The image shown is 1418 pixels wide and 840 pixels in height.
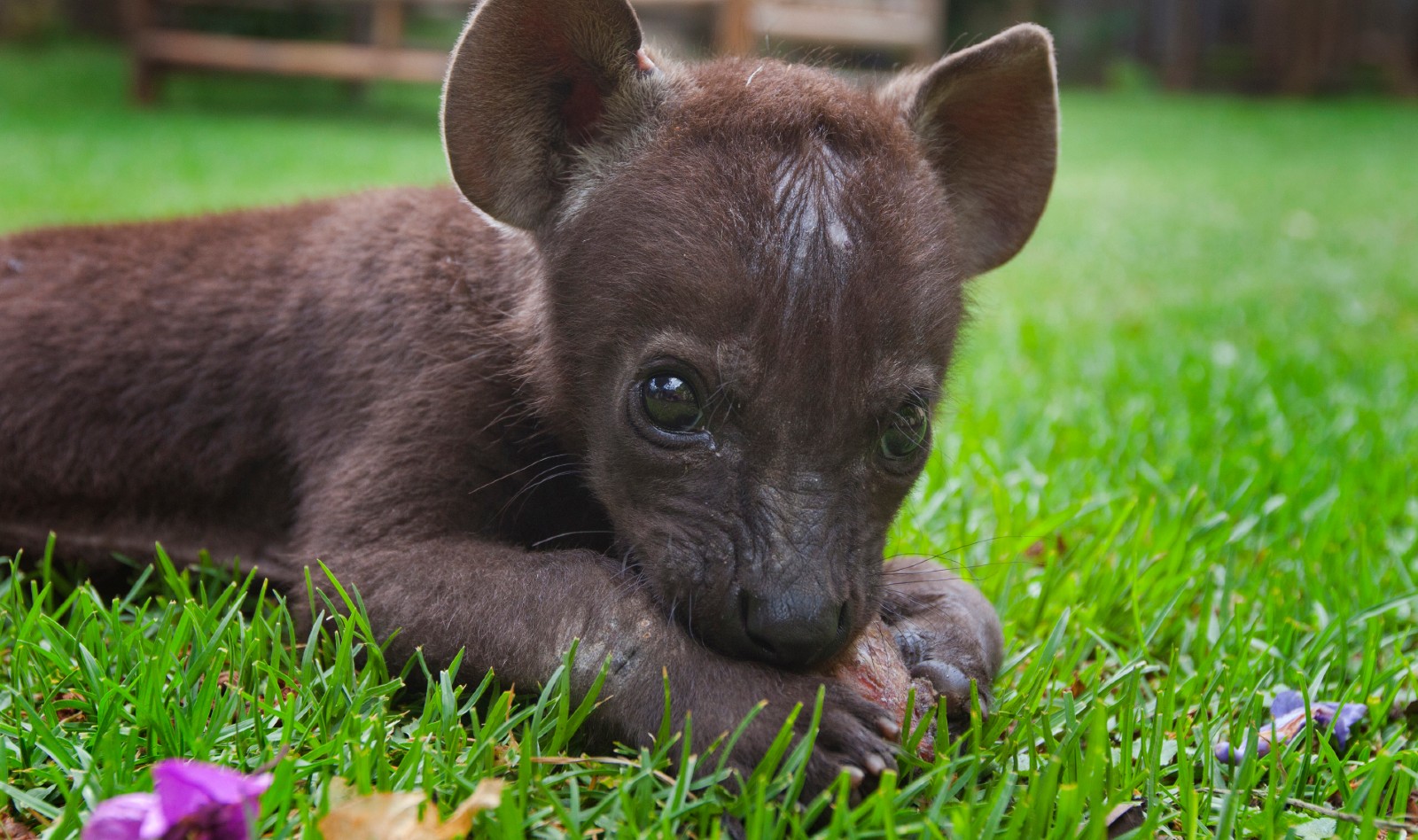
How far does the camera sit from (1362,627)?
3498 millimetres

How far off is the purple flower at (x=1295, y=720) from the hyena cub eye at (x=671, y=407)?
130 centimetres

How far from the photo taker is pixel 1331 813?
2451 mm

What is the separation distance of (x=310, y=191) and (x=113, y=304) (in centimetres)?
870

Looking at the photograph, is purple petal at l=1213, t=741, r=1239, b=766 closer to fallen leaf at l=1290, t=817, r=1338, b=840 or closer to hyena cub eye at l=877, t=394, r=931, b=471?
fallen leaf at l=1290, t=817, r=1338, b=840

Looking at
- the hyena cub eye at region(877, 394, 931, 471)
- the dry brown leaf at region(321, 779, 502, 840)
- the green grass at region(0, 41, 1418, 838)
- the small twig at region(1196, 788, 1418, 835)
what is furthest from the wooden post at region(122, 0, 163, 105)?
the small twig at region(1196, 788, 1418, 835)

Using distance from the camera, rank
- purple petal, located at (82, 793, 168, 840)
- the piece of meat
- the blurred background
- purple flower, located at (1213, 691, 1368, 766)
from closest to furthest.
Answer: purple petal, located at (82, 793, 168, 840), the piece of meat, purple flower, located at (1213, 691, 1368, 766), the blurred background

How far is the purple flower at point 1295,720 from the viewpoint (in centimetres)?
275

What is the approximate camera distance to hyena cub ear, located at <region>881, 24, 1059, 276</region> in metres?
3.35

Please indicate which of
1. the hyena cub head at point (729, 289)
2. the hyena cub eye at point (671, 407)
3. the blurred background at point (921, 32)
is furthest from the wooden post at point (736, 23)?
the hyena cub eye at point (671, 407)

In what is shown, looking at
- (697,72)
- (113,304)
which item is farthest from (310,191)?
(697,72)

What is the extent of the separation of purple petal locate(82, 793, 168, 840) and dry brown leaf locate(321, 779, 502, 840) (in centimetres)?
25

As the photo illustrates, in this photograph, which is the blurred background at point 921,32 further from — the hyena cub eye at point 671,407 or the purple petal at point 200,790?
the purple petal at point 200,790

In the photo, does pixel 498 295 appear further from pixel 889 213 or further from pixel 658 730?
pixel 658 730

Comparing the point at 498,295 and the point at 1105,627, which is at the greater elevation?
the point at 498,295
